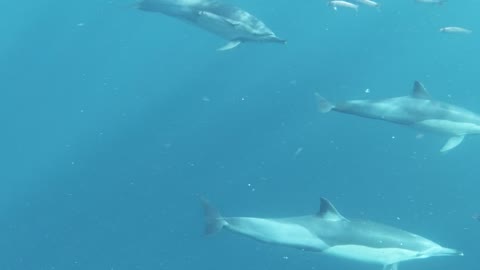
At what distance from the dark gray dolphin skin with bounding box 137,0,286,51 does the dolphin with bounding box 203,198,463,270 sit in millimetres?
3207

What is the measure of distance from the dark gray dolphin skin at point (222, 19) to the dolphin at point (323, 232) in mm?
3207

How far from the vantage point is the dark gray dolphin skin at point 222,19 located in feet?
38.0

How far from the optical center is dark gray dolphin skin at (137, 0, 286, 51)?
38.0ft

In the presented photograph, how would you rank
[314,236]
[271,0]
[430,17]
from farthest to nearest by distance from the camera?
[430,17] < [271,0] < [314,236]

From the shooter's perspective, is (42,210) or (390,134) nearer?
(42,210)

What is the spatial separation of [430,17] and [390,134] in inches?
501

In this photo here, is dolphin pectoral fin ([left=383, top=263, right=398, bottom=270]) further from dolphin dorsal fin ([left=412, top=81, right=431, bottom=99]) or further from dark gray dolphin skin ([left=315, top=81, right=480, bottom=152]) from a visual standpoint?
dolphin dorsal fin ([left=412, top=81, right=431, bottom=99])

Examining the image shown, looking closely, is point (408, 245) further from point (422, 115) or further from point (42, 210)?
point (42, 210)

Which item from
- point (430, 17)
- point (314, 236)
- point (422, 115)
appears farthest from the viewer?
point (430, 17)

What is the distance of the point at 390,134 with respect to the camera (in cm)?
1838

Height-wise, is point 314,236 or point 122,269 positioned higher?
point 314,236

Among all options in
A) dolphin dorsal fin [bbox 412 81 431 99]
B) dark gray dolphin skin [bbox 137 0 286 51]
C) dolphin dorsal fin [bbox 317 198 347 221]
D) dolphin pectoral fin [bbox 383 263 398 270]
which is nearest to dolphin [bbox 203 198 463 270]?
dolphin dorsal fin [bbox 317 198 347 221]

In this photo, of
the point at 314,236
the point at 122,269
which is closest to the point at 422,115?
the point at 314,236

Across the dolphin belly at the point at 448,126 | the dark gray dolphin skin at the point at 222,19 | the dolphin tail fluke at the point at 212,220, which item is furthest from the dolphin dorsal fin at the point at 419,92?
the dolphin tail fluke at the point at 212,220
